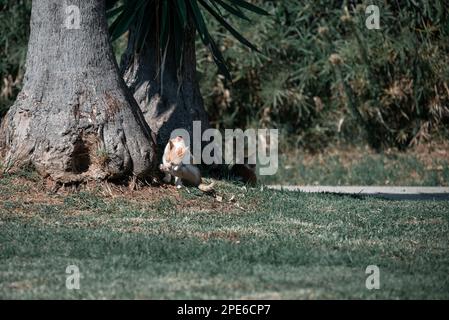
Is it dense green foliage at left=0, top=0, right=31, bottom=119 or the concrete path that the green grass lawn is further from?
dense green foliage at left=0, top=0, right=31, bottom=119

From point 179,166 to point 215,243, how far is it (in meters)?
1.81

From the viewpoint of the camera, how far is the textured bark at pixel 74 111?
336 inches

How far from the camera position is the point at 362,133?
1498 cm

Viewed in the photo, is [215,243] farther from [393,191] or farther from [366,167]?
[366,167]

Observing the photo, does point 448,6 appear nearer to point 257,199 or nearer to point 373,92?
point 373,92

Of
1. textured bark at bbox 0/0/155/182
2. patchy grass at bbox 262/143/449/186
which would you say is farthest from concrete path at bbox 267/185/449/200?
textured bark at bbox 0/0/155/182

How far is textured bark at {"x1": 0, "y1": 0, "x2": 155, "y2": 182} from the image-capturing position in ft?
28.0

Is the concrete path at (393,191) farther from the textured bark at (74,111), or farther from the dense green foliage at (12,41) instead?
the dense green foliage at (12,41)

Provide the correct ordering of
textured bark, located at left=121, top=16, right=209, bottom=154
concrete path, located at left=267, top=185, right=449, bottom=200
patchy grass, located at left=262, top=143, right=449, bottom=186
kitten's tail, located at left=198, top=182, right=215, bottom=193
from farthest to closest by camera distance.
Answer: patchy grass, located at left=262, top=143, right=449, bottom=186 → concrete path, located at left=267, top=185, right=449, bottom=200 → textured bark, located at left=121, top=16, right=209, bottom=154 → kitten's tail, located at left=198, top=182, right=215, bottom=193

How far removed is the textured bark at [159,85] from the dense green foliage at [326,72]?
4.84 m

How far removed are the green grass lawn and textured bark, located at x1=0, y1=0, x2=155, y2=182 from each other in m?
0.26

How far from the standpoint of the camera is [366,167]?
13.7 meters

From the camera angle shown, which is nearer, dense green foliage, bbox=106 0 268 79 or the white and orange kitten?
the white and orange kitten

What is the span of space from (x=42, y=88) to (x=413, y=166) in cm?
686
